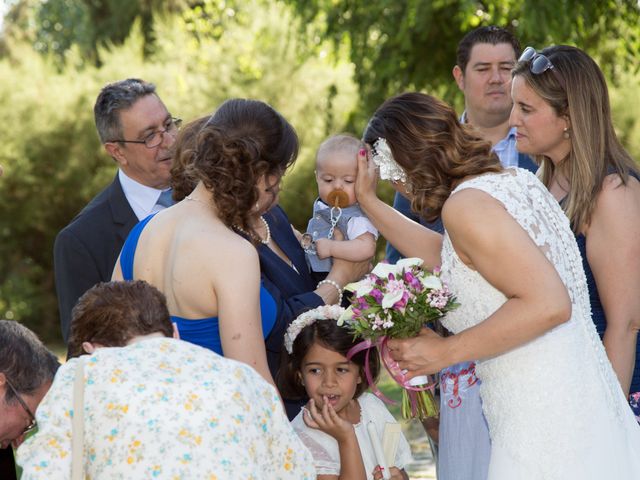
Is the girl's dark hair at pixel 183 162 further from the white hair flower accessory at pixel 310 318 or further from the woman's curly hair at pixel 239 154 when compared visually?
the white hair flower accessory at pixel 310 318

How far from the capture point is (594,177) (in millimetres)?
3986

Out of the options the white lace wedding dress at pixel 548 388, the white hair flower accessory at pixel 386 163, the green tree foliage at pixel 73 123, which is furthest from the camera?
the green tree foliage at pixel 73 123

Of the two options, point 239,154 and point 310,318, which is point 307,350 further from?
point 239,154

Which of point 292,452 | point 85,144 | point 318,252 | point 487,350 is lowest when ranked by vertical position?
point 292,452

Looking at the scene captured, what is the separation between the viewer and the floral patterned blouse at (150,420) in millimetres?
2826

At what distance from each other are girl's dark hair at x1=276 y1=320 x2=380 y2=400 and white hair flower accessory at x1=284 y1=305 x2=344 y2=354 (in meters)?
0.05

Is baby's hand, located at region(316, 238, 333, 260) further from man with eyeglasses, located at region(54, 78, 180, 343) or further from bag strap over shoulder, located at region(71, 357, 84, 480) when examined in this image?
bag strap over shoulder, located at region(71, 357, 84, 480)

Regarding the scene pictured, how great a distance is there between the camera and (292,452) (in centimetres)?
312

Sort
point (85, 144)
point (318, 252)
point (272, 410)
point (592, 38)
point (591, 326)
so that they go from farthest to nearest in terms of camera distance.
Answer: point (85, 144) < point (592, 38) < point (318, 252) < point (591, 326) < point (272, 410)

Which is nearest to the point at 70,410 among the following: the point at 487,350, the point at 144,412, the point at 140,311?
the point at 144,412

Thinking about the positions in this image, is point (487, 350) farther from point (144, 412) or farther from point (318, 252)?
point (318, 252)

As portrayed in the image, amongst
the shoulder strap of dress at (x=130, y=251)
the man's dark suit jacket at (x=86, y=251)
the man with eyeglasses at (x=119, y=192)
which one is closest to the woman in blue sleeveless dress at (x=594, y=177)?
the shoulder strap of dress at (x=130, y=251)

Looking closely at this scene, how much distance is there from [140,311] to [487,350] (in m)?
1.10

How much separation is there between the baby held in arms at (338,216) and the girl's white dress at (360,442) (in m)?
0.64
